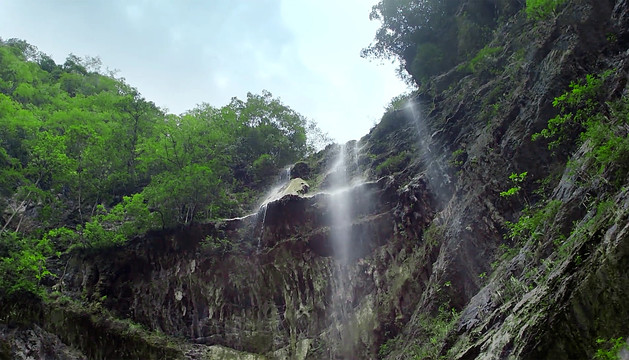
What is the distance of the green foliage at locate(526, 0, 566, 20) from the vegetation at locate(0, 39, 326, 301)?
12.0 metres

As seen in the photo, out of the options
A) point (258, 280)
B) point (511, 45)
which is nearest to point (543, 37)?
point (511, 45)

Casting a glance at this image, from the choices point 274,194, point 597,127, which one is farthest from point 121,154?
point 597,127

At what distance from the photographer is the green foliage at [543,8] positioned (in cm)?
1171

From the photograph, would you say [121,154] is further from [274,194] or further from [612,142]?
[612,142]

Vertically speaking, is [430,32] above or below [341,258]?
above

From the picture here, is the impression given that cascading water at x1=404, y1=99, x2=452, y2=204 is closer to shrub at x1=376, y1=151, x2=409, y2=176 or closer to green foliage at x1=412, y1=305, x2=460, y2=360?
shrub at x1=376, y1=151, x2=409, y2=176

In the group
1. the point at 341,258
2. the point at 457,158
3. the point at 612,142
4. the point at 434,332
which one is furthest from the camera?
the point at 341,258

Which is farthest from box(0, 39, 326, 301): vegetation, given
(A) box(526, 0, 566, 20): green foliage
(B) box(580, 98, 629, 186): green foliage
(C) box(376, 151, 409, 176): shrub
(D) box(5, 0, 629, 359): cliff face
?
(B) box(580, 98, 629, 186): green foliage

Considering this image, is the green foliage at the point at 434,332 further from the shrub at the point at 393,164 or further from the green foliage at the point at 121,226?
the green foliage at the point at 121,226

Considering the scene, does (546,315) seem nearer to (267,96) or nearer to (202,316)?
(202,316)

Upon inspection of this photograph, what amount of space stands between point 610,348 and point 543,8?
10629 mm

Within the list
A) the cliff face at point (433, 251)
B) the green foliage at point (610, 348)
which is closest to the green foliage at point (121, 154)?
the cliff face at point (433, 251)

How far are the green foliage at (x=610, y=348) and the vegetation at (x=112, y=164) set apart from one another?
44.6 ft

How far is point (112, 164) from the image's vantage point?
802 inches
